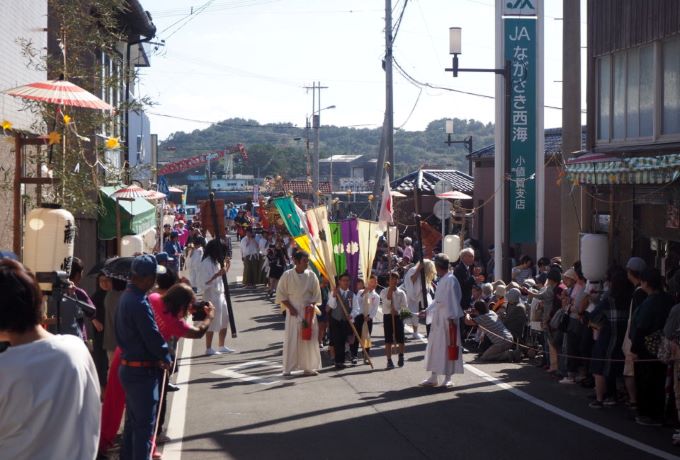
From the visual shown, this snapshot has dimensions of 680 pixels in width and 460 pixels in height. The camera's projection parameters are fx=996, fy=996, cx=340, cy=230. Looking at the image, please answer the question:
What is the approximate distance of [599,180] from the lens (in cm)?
1477

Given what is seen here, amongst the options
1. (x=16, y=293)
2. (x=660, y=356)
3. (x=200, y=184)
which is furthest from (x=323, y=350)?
(x=200, y=184)

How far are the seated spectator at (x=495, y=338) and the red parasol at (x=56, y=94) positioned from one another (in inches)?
303

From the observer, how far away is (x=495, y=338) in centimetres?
1608

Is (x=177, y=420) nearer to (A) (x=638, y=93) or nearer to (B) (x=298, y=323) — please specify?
(B) (x=298, y=323)

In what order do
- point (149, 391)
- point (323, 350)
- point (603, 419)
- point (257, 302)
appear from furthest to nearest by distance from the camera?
point (257, 302)
point (323, 350)
point (603, 419)
point (149, 391)

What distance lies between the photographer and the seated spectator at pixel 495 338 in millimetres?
16016

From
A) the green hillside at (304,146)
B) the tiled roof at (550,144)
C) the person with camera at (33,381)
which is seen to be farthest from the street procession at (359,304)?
the green hillside at (304,146)

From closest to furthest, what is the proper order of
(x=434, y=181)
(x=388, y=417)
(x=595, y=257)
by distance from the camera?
(x=388, y=417), (x=595, y=257), (x=434, y=181)

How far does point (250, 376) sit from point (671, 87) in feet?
25.0

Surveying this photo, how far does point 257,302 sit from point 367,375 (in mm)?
12346

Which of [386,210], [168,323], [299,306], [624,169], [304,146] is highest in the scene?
[304,146]

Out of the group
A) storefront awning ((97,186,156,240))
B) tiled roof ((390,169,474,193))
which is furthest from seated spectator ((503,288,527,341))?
tiled roof ((390,169,474,193))

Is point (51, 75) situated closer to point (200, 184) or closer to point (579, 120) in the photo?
point (579, 120)

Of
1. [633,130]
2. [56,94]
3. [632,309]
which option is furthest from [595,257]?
[56,94]
